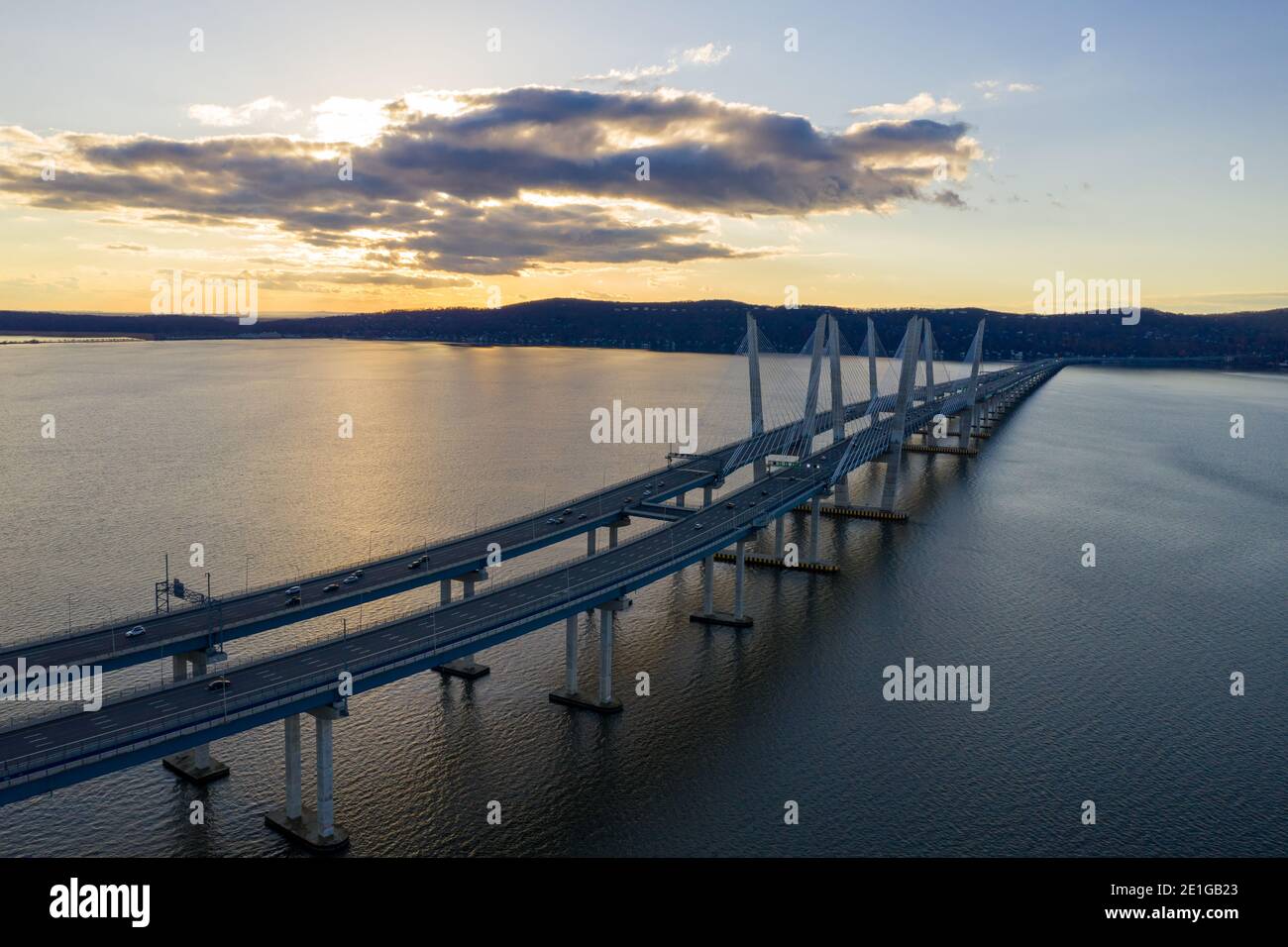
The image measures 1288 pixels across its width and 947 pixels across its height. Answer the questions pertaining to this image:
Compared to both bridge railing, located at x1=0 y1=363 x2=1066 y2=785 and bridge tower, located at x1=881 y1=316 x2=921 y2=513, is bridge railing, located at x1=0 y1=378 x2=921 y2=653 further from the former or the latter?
bridge tower, located at x1=881 y1=316 x2=921 y2=513

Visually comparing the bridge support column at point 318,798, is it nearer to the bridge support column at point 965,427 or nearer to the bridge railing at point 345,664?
the bridge railing at point 345,664

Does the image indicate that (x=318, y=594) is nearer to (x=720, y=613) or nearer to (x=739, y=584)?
(x=720, y=613)

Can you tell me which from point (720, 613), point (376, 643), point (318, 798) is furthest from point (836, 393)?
point (318, 798)

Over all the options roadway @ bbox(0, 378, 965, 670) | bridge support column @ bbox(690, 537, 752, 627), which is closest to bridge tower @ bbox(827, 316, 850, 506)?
roadway @ bbox(0, 378, 965, 670)

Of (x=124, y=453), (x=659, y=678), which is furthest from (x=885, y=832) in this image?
(x=124, y=453)

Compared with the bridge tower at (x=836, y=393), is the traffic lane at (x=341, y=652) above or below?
below

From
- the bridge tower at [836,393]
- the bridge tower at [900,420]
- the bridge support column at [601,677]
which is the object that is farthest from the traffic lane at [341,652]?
the bridge tower at [900,420]

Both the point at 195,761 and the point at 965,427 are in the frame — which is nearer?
the point at 195,761
